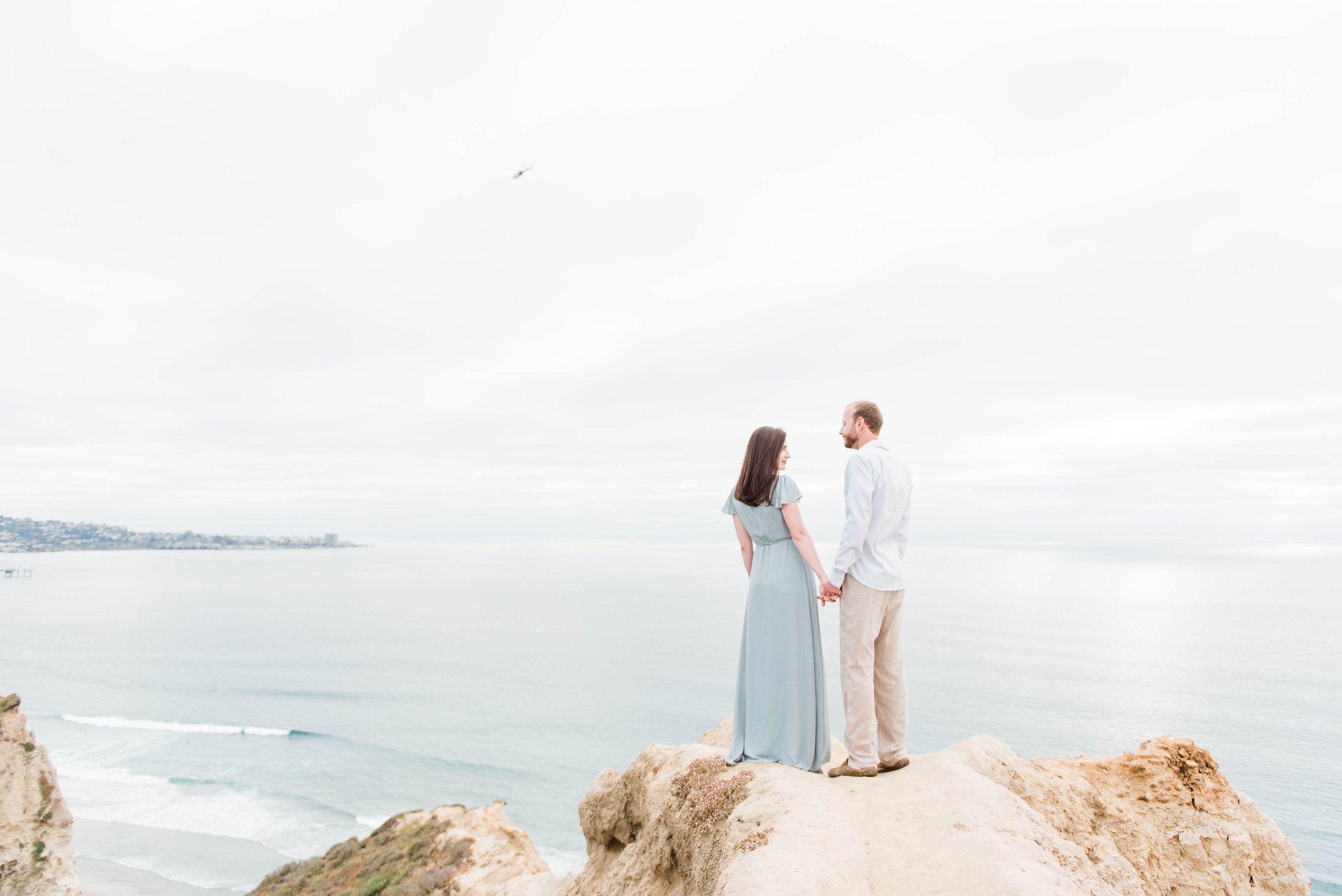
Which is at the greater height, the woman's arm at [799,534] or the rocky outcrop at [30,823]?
the woman's arm at [799,534]

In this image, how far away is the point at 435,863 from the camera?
15867mm

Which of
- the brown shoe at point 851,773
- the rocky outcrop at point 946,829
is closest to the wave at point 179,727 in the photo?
the rocky outcrop at point 946,829

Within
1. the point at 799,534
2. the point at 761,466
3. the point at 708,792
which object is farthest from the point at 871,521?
the point at 708,792

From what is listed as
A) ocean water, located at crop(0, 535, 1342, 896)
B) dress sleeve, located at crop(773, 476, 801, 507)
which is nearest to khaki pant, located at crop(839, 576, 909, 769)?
dress sleeve, located at crop(773, 476, 801, 507)

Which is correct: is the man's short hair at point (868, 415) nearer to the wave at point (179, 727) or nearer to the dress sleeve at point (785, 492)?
the dress sleeve at point (785, 492)

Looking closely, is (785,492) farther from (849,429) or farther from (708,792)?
(708,792)

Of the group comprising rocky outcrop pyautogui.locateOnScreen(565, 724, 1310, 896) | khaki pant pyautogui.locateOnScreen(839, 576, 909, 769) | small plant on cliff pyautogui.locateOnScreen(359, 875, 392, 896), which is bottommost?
small plant on cliff pyautogui.locateOnScreen(359, 875, 392, 896)

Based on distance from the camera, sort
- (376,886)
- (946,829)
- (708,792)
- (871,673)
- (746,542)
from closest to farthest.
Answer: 1. (946,829)
2. (871,673)
3. (708,792)
4. (746,542)
5. (376,886)

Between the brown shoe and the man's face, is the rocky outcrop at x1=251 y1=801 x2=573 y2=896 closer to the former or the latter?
the brown shoe

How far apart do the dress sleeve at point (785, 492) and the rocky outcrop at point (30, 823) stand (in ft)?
80.2

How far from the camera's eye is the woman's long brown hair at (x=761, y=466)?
655 centimetres

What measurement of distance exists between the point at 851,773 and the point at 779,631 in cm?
162

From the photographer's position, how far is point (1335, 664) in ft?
211

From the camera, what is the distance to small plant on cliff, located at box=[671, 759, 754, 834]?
6.19 meters
